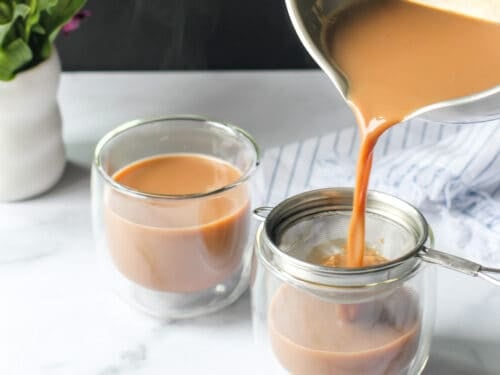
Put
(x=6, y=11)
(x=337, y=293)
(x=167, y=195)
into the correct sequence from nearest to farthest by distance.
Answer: (x=337, y=293), (x=167, y=195), (x=6, y=11)

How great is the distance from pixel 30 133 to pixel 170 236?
0.27 m

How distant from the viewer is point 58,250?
1077 mm

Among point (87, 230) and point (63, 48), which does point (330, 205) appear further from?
point (63, 48)

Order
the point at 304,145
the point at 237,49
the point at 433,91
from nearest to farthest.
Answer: the point at 433,91, the point at 304,145, the point at 237,49

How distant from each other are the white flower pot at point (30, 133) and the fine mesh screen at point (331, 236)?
38 cm

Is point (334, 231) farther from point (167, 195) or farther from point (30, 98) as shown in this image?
point (30, 98)

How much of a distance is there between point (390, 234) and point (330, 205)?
58 mm

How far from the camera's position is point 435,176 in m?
1.15

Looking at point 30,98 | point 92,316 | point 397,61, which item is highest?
point 397,61

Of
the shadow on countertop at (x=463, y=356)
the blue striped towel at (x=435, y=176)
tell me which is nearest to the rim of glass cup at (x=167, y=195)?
the blue striped towel at (x=435, y=176)

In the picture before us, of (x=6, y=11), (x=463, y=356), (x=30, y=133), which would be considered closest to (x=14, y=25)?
(x=6, y=11)

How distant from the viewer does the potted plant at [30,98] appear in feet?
3.55

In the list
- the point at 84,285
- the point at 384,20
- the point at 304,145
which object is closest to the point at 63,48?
the point at 304,145

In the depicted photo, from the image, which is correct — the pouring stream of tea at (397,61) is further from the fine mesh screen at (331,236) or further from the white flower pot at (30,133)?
the white flower pot at (30,133)
